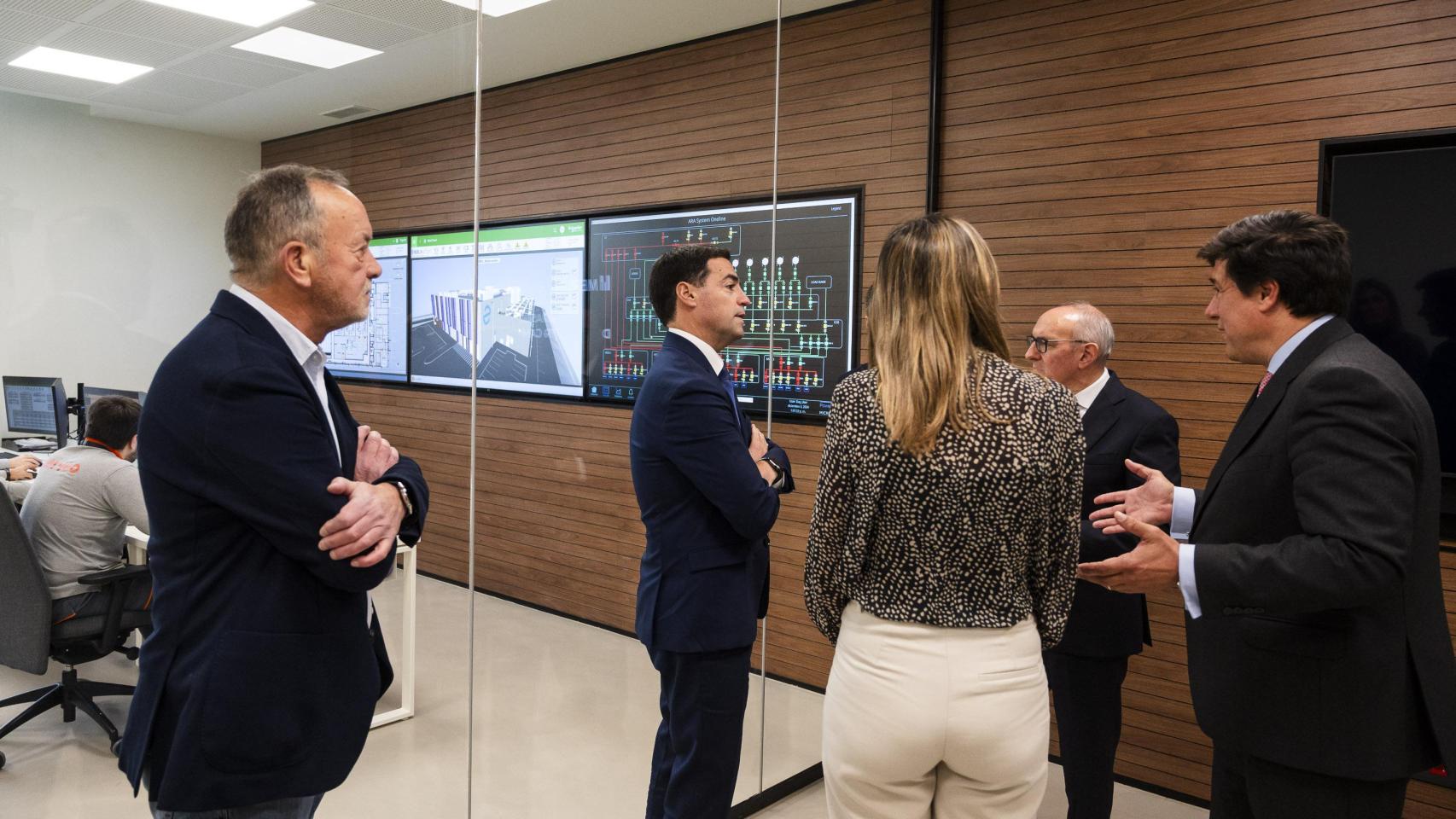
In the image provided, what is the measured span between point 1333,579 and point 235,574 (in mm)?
1675

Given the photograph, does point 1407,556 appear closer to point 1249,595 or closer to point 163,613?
point 1249,595

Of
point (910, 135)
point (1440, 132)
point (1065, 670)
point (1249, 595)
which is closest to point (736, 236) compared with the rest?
point (910, 135)

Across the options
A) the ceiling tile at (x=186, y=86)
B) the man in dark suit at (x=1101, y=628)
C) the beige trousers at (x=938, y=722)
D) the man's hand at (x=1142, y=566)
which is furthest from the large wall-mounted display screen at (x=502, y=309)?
the man in dark suit at (x=1101, y=628)

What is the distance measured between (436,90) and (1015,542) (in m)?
1.60

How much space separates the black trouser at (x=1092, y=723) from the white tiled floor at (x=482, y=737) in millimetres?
1190

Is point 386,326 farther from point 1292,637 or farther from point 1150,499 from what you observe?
point 1292,637

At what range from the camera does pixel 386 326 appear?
203 centimetres

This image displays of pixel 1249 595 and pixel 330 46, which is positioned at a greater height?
pixel 330 46

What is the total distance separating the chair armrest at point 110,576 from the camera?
5.74 feet

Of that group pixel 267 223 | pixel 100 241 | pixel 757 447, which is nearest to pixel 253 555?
pixel 267 223

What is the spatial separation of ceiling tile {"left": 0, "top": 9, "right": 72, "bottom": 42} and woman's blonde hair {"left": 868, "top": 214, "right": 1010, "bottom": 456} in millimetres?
1427

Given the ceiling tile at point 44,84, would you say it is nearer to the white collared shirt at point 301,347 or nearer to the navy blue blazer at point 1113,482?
the white collared shirt at point 301,347

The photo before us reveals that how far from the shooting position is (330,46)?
1924mm

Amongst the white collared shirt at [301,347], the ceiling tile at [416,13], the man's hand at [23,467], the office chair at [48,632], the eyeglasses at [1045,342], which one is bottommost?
the office chair at [48,632]
